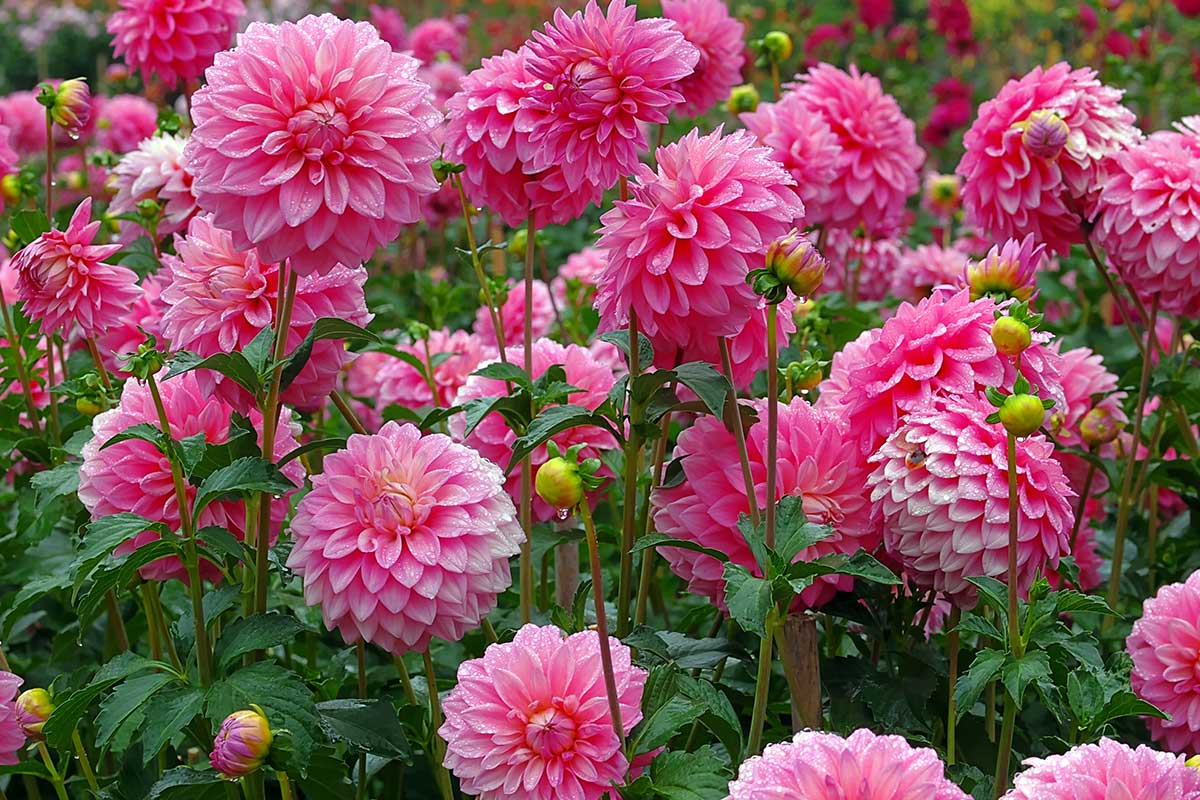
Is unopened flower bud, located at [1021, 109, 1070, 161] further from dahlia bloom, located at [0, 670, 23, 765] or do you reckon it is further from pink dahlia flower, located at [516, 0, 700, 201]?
dahlia bloom, located at [0, 670, 23, 765]

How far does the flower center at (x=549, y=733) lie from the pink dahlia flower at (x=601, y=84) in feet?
1.66

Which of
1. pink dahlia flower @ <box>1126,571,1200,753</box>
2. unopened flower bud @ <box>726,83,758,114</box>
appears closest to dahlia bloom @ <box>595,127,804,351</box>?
pink dahlia flower @ <box>1126,571,1200,753</box>

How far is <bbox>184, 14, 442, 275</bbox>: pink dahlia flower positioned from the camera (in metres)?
1.24

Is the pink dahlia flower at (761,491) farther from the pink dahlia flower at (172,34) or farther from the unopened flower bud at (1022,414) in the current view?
the pink dahlia flower at (172,34)

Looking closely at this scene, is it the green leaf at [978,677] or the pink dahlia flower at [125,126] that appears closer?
the green leaf at [978,677]

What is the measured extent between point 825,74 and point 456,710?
1523 millimetres

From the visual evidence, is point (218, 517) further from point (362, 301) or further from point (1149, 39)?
point (1149, 39)

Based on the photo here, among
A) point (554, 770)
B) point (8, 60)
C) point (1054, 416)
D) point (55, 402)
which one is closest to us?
point (554, 770)

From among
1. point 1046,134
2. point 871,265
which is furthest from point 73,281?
point 871,265

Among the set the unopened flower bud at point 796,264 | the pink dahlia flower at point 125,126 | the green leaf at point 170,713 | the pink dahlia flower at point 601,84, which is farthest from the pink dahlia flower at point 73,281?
the pink dahlia flower at point 125,126

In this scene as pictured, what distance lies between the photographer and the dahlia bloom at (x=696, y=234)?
1.26 metres

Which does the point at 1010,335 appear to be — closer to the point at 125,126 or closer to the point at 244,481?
the point at 244,481

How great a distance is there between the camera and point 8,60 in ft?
30.6

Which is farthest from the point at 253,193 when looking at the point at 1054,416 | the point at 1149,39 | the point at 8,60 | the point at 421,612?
the point at 8,60
